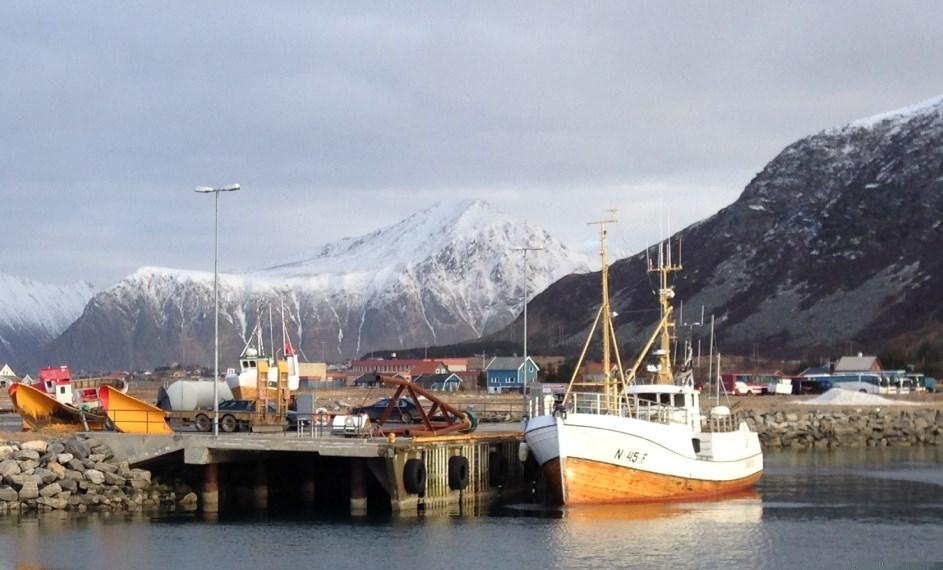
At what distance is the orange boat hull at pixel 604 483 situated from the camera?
52.3 m

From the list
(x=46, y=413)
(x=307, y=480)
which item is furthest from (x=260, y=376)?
(x=307, y=480)

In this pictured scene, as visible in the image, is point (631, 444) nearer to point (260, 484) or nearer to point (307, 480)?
point (307, 480)

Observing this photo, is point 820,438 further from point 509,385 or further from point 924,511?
point 509,385

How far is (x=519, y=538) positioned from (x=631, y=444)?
24.8 ft

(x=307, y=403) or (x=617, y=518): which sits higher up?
(x=307, y=403)

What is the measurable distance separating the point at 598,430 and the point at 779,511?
8.12 metres

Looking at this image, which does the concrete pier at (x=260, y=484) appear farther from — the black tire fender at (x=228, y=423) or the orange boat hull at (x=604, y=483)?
the orange boat hull at (x=604, y=483)

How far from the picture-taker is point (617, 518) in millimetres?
50375

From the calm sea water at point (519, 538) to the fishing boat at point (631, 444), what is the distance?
968mm

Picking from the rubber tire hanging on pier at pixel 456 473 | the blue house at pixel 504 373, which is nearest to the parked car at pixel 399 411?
the rubber tire hanging on pier at pixel 456 473

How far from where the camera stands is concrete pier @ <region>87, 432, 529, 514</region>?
51.3 metres

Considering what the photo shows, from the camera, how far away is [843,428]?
102 m

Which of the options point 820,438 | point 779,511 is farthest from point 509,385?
point 779,511

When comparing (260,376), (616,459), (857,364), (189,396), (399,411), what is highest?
(857,364)
